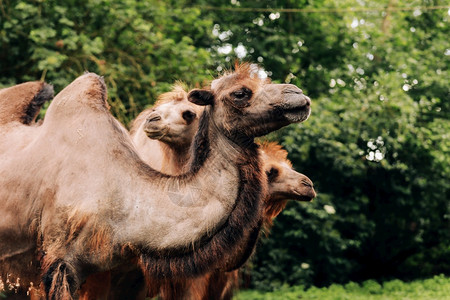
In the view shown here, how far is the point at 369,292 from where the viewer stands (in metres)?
11.9

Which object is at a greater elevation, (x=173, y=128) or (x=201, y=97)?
(x=201, y=97)

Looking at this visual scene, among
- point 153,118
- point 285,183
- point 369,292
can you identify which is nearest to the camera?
point 153,118

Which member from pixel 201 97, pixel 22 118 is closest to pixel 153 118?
pixel 22 118

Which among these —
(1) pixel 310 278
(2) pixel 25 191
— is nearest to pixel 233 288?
(2) pixel 25 191

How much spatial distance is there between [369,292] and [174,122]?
289 inches

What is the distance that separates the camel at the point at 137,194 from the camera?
416 cm

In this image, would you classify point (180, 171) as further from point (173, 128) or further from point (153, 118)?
point (153, 118)

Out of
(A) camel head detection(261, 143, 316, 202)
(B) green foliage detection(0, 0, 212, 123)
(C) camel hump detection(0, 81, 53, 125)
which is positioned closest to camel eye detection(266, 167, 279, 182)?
(A) camel head detection(261, 143, 316, 202)

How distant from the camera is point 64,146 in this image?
4520 mm

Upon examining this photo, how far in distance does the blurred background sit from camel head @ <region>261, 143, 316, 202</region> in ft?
11.9

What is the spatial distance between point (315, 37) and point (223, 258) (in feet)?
37.7

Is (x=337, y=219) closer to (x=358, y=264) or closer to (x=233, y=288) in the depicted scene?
(x=358, y=264)

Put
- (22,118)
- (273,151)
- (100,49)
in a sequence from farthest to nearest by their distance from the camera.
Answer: (100,49), (273,151), (22,118)

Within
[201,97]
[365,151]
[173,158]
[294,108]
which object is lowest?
[365,151]
